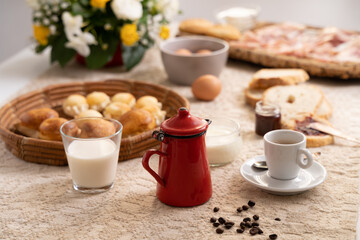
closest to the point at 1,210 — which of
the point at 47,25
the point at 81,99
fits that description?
the point at 81,99

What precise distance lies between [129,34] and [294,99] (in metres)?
0.78

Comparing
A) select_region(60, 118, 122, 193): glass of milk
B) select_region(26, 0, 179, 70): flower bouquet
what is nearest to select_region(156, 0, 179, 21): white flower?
select_region(26, 0, 179, 70): flower bouquet

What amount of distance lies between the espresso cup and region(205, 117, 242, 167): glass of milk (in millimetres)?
163

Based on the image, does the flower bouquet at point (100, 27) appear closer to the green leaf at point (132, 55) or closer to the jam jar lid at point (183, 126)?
the green leaf at point (132, 55)

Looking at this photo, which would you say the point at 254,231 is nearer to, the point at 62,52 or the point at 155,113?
the point at 155,113

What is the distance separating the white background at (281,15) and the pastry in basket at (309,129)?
2.35m

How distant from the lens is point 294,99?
1782 millimetres

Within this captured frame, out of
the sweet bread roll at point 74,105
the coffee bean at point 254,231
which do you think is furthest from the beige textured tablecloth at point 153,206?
the sweet bread roll at point 74,105

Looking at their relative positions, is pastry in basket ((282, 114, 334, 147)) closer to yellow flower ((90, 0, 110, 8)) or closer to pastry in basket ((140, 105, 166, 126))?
pastry in basket ((140, 105, 166, 126))

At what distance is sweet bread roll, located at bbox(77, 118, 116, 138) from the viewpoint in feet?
4.04

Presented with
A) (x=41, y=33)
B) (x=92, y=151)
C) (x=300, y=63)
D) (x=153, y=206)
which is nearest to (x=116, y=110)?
(x=92, y=151)

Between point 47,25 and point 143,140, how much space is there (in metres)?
1.06

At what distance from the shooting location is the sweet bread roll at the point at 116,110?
1571 mm

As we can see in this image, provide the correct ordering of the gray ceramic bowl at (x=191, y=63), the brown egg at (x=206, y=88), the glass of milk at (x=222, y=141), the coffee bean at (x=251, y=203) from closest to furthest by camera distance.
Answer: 1. the coffee bean at (x=251, y=203)
2. the glass of milk at (x=222, y=141)
3. the brown egg at (x=206, y=88)
4. the gray ceramic bowl at (x=191, y=63)
